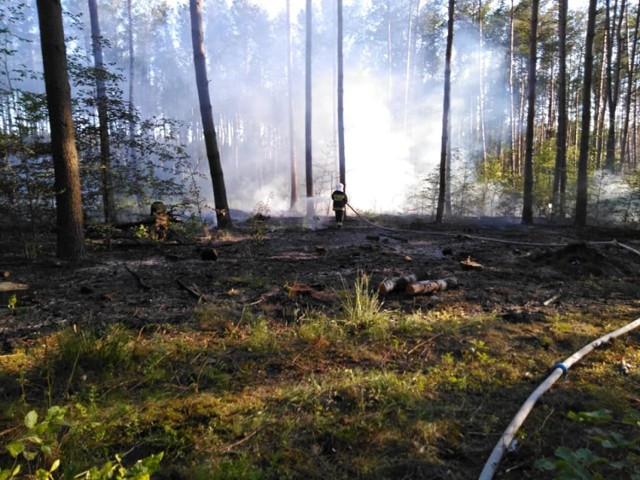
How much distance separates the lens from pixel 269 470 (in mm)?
1872

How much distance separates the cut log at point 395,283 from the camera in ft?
16.1

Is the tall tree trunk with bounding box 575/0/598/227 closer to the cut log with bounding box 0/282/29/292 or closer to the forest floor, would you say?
the forest floor

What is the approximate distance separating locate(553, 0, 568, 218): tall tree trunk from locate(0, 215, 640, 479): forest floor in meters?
12.3

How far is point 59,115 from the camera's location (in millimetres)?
5699

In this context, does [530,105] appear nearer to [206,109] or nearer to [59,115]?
[206,109]

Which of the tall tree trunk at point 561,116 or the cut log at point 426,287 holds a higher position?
the tall tree trunk at point 561,116

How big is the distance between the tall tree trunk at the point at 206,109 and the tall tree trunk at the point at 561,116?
14.4 m

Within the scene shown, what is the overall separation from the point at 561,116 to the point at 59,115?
715 inches

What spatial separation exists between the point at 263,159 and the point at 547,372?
5040 cm

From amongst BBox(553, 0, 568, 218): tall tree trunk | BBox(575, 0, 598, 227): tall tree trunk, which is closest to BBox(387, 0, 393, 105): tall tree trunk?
BBox(553, 0, 568, 218): tall tree trunk

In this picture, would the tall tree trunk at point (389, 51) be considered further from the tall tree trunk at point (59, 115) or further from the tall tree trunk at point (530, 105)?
the tall tree trunk at point (59, 115)

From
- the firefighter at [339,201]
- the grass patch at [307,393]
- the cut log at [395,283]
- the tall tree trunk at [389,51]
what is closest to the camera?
the grass patch at [307,393]

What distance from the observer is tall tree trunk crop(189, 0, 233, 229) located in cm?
1048

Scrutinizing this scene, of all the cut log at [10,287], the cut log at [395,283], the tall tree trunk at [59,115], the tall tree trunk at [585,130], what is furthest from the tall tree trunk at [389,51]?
the cut log at [10,287]
